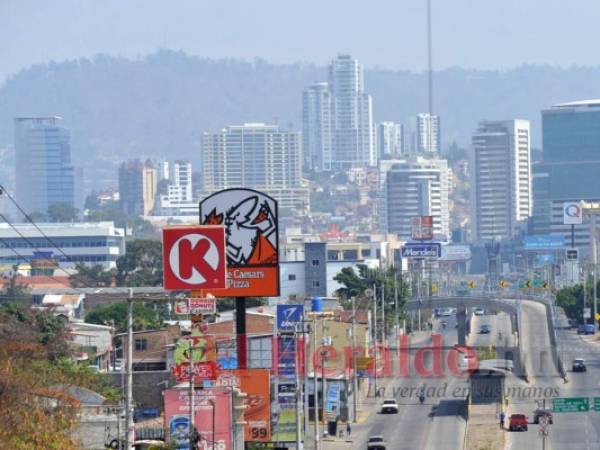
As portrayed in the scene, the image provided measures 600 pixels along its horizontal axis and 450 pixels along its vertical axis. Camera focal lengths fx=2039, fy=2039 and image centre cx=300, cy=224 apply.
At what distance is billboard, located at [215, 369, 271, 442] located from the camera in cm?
6419

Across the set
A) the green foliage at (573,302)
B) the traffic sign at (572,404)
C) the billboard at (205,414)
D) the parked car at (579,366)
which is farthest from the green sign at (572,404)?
the green foliage at (573,302)

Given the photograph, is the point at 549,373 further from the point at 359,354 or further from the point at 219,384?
the point at 219,384

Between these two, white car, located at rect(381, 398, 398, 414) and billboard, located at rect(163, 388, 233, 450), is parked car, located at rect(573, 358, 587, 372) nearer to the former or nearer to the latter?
white car, located at rect(381, 398, 398, 414)

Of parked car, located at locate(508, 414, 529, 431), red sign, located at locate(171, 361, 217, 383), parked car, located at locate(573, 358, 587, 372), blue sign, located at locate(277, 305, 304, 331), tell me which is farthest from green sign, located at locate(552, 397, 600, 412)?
parked car, located at locate(573, 358, 587, 372)

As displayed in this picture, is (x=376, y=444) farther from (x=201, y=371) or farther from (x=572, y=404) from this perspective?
(x=201, y=371)

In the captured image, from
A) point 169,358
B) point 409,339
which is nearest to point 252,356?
point 169,358

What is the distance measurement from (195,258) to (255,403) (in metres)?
9.40

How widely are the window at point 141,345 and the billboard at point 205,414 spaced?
116ft

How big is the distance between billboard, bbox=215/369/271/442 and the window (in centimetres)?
3074

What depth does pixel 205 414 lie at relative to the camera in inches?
2363

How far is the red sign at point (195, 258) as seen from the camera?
55.8m

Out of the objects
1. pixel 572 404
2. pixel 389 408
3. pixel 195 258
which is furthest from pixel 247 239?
pixel 389 408

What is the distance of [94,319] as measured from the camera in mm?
130000

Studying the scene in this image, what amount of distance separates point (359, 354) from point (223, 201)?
171ft
